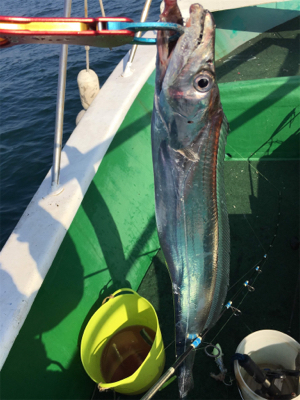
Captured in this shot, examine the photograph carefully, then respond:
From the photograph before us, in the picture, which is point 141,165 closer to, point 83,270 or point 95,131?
point 95,131

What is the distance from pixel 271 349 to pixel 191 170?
1.85 metres

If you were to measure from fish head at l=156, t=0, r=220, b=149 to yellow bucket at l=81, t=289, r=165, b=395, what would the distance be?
1.62 metres

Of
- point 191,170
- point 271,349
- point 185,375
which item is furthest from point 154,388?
point 271,349

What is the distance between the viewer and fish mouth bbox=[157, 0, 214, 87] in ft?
3.62

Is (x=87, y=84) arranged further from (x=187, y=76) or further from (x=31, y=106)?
(x=31, y=106)

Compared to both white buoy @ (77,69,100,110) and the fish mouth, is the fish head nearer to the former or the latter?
the fish mouth

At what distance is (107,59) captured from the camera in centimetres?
1064

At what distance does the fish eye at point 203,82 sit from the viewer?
119cm

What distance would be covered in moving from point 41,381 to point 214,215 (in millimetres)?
1717

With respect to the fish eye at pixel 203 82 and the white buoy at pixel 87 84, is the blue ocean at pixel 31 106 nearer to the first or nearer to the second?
the white buoy at pixel 87 84

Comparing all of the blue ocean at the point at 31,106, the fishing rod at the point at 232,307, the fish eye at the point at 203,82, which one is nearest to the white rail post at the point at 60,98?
the fish eye at the point at 203,82

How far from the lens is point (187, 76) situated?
117cm

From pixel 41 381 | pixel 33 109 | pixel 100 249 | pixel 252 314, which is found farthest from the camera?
pixel 33 109

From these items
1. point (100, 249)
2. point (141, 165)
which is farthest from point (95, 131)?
point (100, 249)
